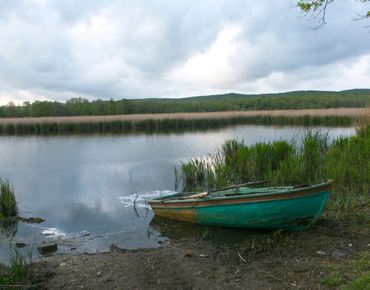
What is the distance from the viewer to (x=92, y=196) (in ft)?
25.4

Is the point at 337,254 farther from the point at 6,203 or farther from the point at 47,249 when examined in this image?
the point at 6,203

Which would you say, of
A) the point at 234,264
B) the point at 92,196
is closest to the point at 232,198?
the point at 234,264

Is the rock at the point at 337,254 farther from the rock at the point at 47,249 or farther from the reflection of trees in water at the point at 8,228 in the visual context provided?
the reflection of trees in water at the point at 8,228

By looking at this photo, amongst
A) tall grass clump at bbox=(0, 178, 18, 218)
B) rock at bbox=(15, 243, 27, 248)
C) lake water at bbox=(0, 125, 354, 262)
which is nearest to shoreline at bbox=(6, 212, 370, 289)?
lake water at bbox=(0, 125, 354, 262)

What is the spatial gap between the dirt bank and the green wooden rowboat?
0.25 meters

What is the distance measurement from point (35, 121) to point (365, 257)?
3462 centimetres

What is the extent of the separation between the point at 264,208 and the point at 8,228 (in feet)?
16.8

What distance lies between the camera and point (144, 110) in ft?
205

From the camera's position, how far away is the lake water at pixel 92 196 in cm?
500

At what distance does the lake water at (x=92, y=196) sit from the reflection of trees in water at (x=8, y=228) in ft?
0.06

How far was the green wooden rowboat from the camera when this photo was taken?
13.2 ft

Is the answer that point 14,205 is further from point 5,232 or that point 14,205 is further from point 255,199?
point 255,199

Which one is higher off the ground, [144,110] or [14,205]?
[144,110]


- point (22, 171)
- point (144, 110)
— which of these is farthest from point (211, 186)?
point (144, 110)
